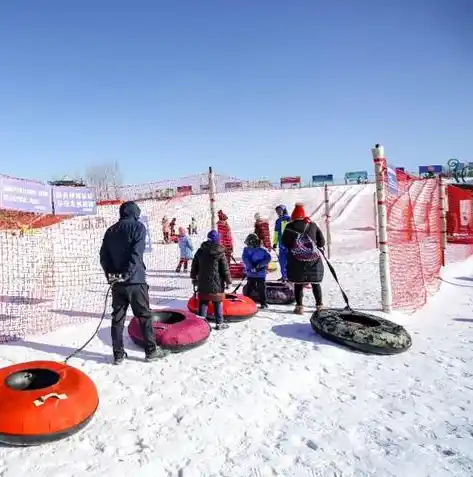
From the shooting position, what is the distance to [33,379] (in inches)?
153

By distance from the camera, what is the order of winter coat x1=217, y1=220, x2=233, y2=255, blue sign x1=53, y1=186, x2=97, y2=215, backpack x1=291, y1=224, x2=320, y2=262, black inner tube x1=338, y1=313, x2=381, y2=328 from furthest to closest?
winter coat x1=217, y1=220, x2=233, y2=255, backpack x1=291, y1=224, x2=320, y2=262, blue sign x1=53, y1=186, x2=97, y2=215, black inner tube x1=338, y1=313, x2=381, y2=328

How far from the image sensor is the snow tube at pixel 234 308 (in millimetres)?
6594

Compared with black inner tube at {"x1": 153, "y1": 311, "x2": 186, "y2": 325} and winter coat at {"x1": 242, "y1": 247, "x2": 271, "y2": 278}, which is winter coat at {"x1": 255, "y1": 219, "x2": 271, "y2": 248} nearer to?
winter coat at {"x1": 242, "y1": 247, "x2": 271, "y2": 278}

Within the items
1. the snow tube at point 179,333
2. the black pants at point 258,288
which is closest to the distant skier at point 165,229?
the black pants at point 258,288

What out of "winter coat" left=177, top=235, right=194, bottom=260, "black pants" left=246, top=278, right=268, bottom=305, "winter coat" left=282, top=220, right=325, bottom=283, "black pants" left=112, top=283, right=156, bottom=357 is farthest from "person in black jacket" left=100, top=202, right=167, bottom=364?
"winter coat" left=177, top=235, right=194, bottom=260

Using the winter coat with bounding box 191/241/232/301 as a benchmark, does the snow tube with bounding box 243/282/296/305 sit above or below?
below

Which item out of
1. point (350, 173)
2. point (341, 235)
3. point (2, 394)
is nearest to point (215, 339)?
point (2, 394)

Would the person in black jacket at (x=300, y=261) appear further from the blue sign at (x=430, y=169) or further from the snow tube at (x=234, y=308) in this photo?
the blue sign at (x=430, y=169)

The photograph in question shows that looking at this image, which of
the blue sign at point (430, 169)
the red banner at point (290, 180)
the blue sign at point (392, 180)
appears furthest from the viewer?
the red banner at point (290, 180)

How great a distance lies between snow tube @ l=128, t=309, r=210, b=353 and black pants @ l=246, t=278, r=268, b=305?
1964mm

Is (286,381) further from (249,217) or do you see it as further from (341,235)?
(249,217)

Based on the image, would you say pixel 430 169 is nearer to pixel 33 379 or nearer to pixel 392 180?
pixel 392 180

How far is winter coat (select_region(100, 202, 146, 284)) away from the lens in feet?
15.4

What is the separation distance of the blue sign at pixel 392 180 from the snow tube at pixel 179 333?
4.02 m
